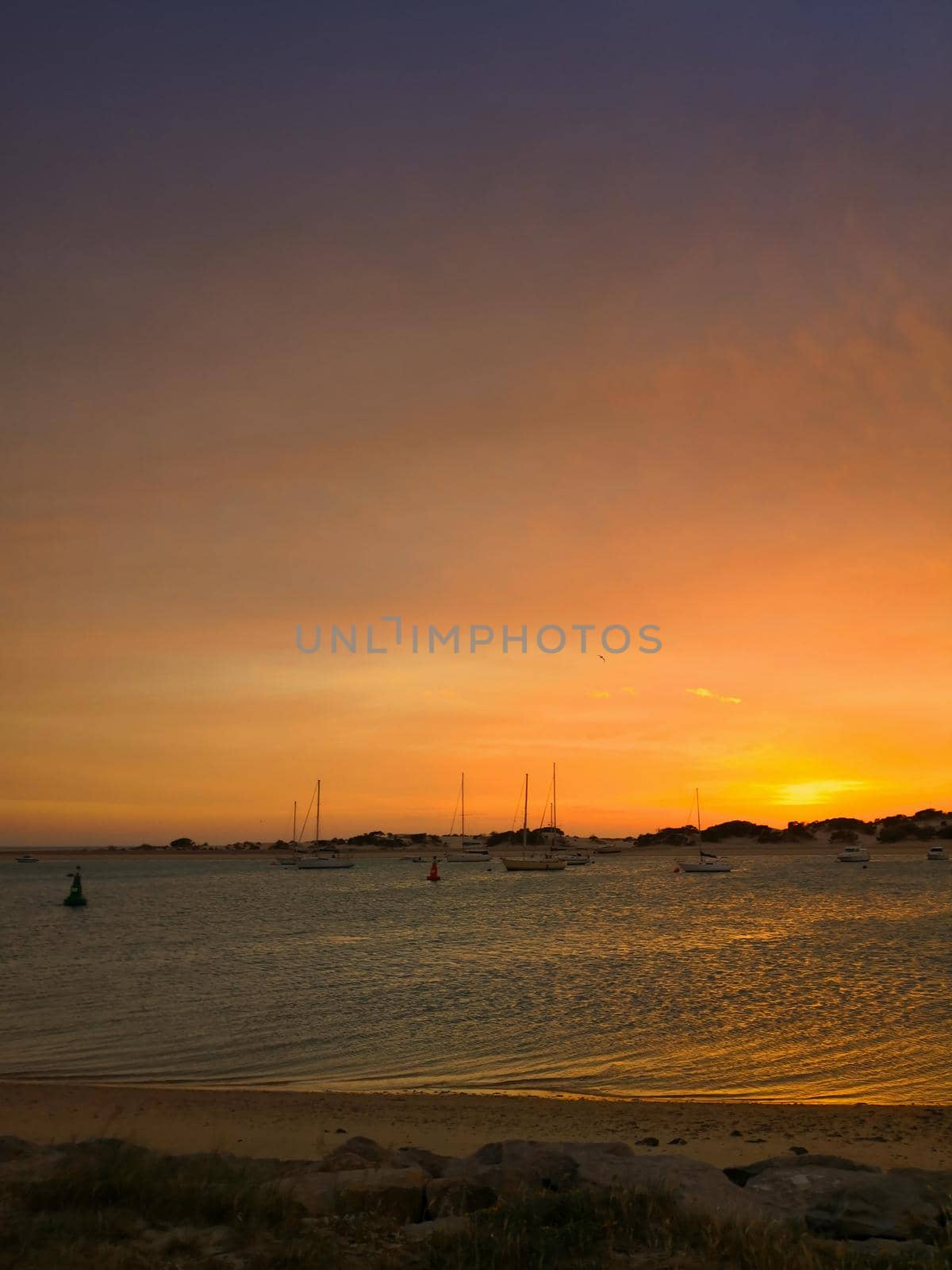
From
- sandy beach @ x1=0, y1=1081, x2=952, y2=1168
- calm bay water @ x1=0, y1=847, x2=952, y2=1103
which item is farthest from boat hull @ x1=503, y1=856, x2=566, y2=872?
sandy beach @ x1=0, y1=1081, x2=952, y2=1168

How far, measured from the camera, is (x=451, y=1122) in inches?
654

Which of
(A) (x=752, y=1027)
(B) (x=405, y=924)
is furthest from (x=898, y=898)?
(A) (x=752, y=1027)

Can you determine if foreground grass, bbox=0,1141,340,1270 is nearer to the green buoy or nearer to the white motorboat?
the green buoy

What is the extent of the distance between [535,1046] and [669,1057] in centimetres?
317

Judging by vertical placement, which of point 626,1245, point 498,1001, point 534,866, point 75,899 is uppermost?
point 626,1245

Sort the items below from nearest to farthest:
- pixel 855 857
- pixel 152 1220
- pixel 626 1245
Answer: pixel 626 1245 → pixel 152 1220 → pixel 855 857

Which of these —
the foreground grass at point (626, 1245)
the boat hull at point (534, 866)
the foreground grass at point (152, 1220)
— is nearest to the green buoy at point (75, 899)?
the foreground grass at point (152, 1220)

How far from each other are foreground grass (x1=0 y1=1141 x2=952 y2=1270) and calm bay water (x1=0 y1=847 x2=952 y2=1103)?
1083cm

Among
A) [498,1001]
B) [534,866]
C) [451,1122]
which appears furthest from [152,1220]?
[534,866]

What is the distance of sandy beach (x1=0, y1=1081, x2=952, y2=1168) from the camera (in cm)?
1482

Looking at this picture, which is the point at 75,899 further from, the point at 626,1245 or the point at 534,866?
the point at 534,866

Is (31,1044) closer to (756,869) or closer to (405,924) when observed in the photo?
(405,924)

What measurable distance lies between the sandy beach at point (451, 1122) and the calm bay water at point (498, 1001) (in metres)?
1.79

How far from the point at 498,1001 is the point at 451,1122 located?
13468 millimetres
